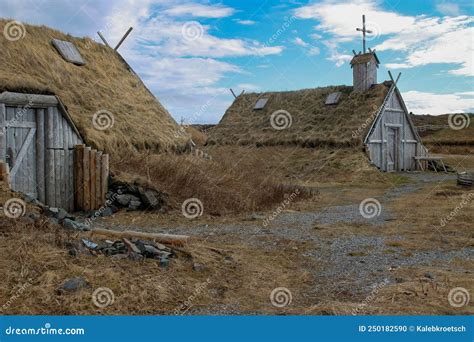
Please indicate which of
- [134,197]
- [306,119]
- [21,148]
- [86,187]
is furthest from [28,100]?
[306,119]

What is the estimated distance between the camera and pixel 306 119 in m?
33.8

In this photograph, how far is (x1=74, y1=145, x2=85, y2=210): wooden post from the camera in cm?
1492

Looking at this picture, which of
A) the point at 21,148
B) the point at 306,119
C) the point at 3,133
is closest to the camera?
the point at 3,133

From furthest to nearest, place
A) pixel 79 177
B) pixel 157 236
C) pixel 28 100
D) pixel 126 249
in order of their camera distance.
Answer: pixel 79 177, pixel 28 100, pixel 157 236, pixel 126 249

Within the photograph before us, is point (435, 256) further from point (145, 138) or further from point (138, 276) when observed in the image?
point (145, 138)

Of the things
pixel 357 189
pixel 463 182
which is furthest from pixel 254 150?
pixel 463 182

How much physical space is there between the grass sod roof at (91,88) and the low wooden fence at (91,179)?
1.07 meters

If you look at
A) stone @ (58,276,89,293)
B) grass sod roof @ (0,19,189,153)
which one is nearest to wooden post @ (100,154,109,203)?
grass sod roof @ (0,19,189,153)

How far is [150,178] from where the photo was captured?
15.4m

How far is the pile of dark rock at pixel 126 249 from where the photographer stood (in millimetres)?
7996

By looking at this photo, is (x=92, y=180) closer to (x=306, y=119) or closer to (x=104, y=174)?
(x=104, y=174)

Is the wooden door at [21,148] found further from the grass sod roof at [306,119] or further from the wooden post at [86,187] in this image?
the grass sod roof at [306,119]

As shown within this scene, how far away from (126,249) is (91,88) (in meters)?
12.1

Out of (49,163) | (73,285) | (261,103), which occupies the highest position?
(261,103)
